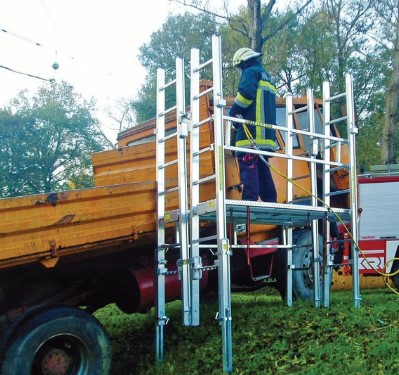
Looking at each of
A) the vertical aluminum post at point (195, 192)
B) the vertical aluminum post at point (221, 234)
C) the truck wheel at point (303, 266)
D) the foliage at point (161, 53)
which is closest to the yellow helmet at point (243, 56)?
the vertical aluminum post at point (195, 192)

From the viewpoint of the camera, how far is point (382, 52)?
2881 cm

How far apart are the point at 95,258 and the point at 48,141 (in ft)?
115

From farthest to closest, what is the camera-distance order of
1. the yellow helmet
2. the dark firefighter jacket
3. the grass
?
the yellow helmet < the dark firefighter jacket < the grass

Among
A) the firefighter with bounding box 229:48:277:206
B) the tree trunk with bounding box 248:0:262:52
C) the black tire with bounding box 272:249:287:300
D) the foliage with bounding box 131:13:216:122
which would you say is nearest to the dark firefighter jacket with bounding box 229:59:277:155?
the firefighter with bounding box 229:48:277:206

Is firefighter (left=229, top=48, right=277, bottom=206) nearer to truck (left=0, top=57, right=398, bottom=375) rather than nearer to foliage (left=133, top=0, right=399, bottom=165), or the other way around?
truck (left=0, top=57, right=398, bottom=375)

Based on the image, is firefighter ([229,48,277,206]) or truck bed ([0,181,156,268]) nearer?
truck bed ([0,181,156,268])

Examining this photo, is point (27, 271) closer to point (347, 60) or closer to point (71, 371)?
point (71, 371)

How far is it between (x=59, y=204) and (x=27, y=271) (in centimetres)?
82

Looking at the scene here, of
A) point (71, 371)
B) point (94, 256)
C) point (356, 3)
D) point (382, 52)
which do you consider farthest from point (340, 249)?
point (382, 52)

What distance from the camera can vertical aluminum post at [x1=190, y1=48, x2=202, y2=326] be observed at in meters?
5.62

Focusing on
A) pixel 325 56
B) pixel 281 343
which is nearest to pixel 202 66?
pixel 281 343

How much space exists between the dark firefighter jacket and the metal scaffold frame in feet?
0.75

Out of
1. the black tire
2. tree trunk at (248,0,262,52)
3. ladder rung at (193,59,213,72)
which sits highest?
tree trunk at (248,0,262,52)

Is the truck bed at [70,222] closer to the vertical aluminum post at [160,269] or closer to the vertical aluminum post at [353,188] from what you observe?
the vertical aluminum post at [160,269]
